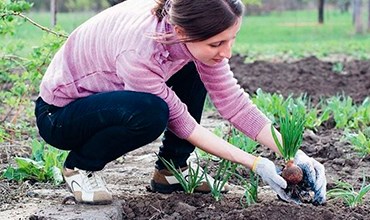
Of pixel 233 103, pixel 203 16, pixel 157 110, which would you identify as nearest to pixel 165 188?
pixel 233 103

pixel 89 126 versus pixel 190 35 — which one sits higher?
pixel 190 35

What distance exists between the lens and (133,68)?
3.44 meters

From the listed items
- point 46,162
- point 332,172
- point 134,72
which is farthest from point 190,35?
point 332,172

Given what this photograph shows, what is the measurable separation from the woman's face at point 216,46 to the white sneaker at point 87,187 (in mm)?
747

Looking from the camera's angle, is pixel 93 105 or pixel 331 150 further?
pixel 331 150

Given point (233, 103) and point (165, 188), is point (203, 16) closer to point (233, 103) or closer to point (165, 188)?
point (233, 103)

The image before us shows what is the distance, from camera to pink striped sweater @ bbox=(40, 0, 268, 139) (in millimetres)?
3484

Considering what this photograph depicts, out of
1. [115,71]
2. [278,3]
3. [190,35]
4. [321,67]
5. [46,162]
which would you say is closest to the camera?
[190,35]

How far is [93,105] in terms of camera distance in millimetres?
3613

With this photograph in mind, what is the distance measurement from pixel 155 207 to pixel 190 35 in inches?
32.1

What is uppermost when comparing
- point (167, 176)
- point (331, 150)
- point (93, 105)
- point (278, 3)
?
point (93, 105)

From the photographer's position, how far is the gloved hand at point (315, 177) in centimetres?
365

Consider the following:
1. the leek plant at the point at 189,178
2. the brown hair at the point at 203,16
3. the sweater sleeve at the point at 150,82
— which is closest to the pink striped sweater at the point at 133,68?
the sweater sleeve at the point at 150,82

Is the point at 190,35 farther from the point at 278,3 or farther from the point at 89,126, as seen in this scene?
the point at 278,3
